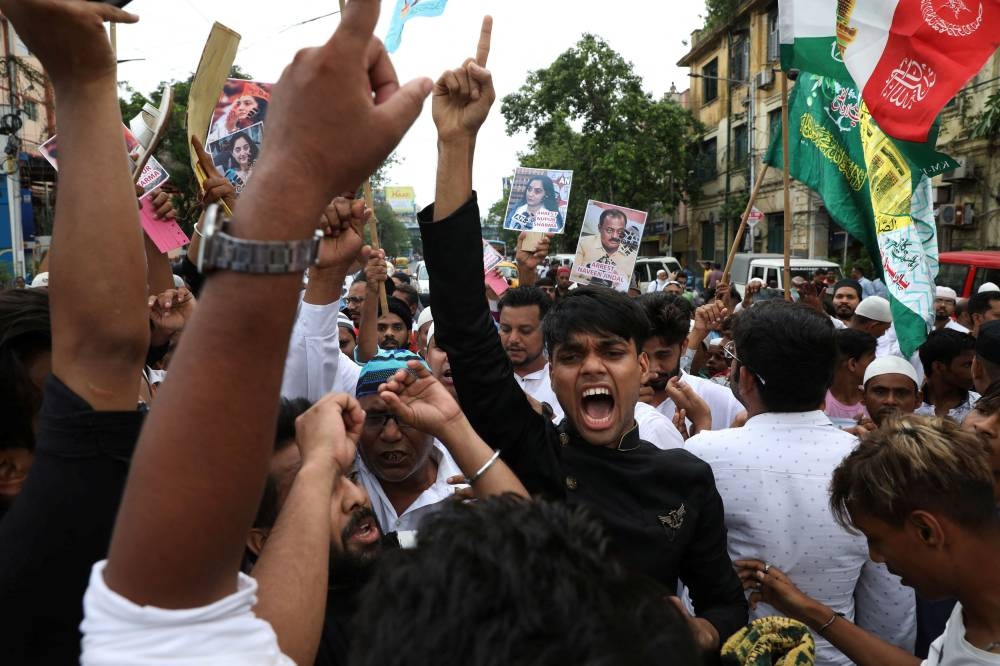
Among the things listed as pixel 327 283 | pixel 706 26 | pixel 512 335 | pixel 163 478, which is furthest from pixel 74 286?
pixel 706 26

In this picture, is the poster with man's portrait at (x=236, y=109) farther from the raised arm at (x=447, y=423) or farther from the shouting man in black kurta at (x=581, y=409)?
the raised arm at (x=447, y=423)

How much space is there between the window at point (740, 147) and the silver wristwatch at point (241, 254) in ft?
100

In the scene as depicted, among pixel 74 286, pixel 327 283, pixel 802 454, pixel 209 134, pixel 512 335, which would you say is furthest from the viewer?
pixel 512 335

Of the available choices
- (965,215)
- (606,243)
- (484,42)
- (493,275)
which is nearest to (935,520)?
(484,42)

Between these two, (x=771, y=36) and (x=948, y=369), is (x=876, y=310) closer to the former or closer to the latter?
(x=948, y=369)

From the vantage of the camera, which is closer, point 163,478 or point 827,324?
point 163,478

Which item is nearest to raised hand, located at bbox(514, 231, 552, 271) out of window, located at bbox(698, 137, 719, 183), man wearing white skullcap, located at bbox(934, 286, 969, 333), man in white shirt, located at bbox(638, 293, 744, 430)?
man in white shirt, located at bbox(638, 293, 744, 430)

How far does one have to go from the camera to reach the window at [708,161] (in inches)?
1283

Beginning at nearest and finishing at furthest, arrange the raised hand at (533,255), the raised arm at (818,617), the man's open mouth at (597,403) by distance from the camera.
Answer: the raised arm at (818,617) < the man's open mouth at (597,403) < the raised hand at (533,255)

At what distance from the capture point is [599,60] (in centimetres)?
3123

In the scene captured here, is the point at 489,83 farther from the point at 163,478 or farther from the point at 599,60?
the point at 599,60

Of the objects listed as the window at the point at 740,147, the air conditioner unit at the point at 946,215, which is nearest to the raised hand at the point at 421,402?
the air conditioner unit at the point at 946,215

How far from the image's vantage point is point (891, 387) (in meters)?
4.21

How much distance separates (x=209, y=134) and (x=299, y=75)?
9.50 feet
